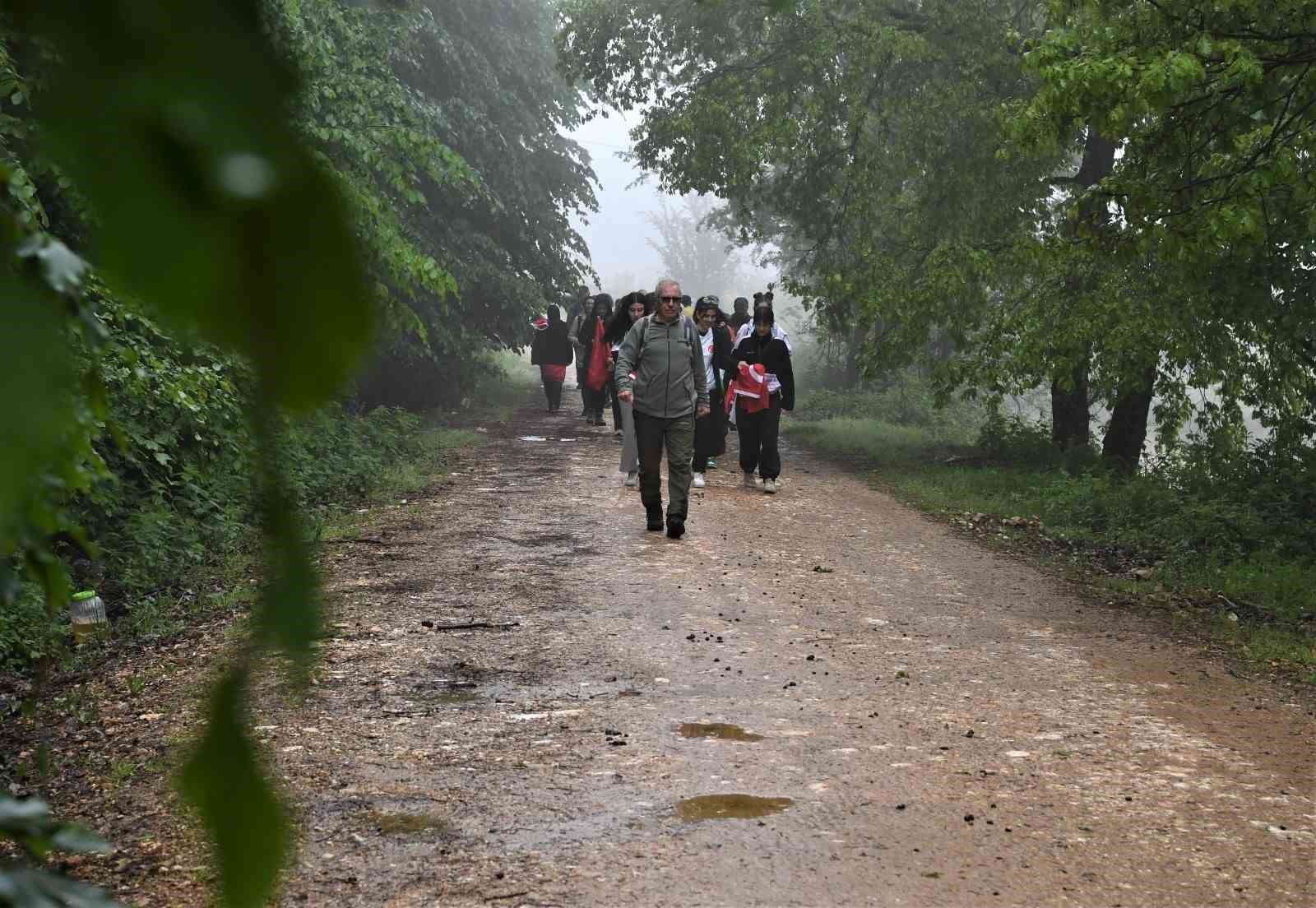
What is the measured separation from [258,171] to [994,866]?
4.35 m

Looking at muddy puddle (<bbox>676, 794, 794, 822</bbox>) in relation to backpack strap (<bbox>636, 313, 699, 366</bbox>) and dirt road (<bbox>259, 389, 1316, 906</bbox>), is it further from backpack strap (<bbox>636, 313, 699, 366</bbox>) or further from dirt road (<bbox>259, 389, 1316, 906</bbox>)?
backpack strap (<bbox>636, 313, 699, 366</bbox>)

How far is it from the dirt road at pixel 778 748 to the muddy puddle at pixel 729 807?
1cm

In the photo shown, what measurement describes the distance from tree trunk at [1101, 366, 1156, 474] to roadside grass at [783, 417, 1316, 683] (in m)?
0.67

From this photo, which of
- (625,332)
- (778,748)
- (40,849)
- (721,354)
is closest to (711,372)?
(721,354)

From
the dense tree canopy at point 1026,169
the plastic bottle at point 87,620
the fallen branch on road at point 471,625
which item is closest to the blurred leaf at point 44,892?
the plastic bottle at point 87,620

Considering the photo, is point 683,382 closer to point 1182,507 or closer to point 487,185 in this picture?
point 1182,507

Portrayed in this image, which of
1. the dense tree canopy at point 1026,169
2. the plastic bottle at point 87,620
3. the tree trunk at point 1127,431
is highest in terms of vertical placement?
the dense tree canopy at point 1026,169

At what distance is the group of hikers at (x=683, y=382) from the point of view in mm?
10367

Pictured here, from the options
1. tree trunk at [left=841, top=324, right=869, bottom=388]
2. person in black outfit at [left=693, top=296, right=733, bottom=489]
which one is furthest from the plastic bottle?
tree trunk at [left=841, top=324, right=869, bottom=388]

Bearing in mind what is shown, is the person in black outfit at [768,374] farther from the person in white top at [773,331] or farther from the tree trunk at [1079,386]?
the tree trunk at [1079,386]

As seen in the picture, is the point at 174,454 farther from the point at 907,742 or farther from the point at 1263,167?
the point at 1263,167

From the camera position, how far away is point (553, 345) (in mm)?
23484

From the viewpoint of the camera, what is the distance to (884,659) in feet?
23.3

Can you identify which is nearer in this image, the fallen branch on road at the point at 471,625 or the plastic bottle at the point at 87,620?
the plastic bottle at the point at 87,620
